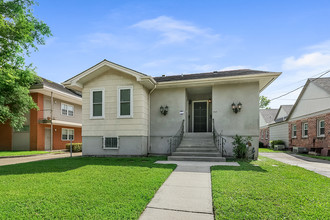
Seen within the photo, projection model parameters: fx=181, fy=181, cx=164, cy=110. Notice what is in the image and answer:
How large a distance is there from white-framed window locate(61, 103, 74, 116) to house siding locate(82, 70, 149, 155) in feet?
33.1

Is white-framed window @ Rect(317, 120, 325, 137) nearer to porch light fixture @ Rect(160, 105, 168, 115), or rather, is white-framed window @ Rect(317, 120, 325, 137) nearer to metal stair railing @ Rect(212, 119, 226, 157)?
metal stair railing @ Rect(212, 119, 226, 157)

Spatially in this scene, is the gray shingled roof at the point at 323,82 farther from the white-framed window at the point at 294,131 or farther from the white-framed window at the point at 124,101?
the white-framed window at the point at 124,101

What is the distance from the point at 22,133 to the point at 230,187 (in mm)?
18590

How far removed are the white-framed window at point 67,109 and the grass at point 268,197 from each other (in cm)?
1796

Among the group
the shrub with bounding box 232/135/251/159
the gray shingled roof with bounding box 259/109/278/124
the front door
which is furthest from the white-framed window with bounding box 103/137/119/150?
the gray shingled roof with bounding box 259/109/278/124

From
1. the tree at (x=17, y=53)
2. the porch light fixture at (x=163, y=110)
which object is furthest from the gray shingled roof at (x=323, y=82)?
the tree at (x=17, y=53)

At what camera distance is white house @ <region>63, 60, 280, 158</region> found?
950cm

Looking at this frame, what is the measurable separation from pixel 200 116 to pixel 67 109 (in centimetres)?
1468

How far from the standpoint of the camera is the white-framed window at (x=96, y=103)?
10117 millimetres

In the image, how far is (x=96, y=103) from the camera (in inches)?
401

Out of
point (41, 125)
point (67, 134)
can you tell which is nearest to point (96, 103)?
point (41, 125)

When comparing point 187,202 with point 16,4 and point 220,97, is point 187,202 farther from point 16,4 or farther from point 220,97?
point 16,4

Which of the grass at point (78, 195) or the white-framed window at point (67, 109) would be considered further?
the white-framed window at point (67, 109)

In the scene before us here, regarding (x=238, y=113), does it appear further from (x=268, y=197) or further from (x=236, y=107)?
(x=268, y=197)
